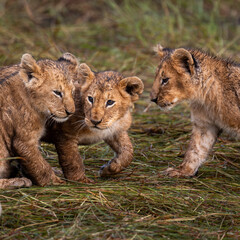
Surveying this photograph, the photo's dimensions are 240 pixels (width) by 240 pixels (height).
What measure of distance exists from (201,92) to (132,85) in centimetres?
95

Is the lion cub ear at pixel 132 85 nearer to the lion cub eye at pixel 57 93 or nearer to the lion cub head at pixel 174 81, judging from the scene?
the lion cub head at pixel 174 81

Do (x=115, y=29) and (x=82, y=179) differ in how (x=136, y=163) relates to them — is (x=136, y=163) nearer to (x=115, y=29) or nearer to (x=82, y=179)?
(x=82, y=179)

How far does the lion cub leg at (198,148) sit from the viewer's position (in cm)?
731

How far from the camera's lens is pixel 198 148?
24.1 ft

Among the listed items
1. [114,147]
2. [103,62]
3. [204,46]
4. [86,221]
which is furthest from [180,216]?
[204,46]

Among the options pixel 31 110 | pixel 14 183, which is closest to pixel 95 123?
pixel 31 110

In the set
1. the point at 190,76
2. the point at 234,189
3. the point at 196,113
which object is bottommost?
the point at 234,189

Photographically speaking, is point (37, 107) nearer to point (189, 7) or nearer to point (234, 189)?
point (234, 189)

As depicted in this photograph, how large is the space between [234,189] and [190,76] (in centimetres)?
157

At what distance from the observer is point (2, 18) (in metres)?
14.2

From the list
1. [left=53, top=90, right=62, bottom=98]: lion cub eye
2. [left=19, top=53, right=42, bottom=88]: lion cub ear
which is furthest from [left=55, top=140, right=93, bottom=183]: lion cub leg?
[left=19, top=53, right=42, bottom=88]: lion cub ear

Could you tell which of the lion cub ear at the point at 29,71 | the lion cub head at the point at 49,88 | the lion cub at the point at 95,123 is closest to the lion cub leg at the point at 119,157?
the lion cub at the point at 95,123

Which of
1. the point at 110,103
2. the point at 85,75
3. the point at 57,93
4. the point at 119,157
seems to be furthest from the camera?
the point at 119,157

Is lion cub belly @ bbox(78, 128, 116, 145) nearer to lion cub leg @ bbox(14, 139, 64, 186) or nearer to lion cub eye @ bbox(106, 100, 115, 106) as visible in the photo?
lion cub eye @ bbox(106, 100, 115, 106)
